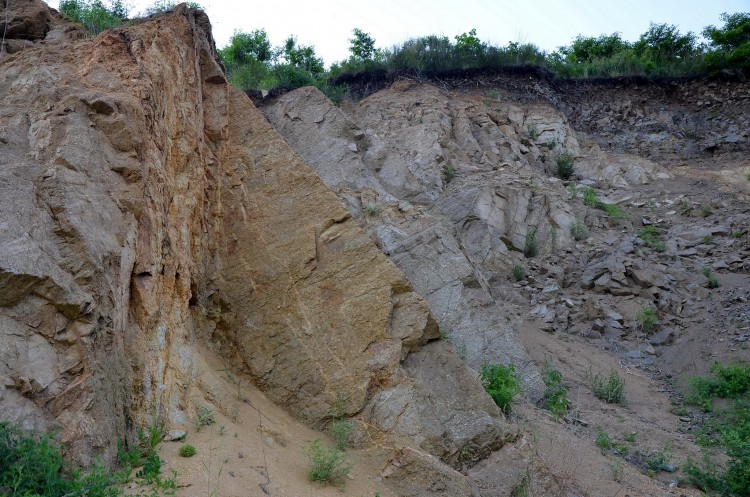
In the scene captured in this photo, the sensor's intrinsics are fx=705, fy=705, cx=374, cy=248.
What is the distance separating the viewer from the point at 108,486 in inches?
172

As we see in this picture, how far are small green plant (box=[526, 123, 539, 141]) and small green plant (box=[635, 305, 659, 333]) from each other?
24.3ft

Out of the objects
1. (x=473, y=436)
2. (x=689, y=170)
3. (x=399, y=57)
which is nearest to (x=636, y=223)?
(x=689, y=170)

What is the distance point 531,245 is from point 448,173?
2.47 meters

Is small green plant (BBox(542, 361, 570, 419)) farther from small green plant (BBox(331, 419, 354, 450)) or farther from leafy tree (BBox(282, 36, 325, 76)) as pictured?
leafy tree (BBox(282, 36, 325, 76))

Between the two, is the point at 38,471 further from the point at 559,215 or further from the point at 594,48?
the point at 594,48

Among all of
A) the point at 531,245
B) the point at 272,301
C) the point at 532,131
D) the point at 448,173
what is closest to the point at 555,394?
the point at 272,301

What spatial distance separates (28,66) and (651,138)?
18.5m

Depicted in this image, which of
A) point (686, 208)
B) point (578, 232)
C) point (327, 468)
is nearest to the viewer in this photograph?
point (327, 468)

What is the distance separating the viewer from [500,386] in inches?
321

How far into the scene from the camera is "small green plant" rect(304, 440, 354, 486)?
566cm

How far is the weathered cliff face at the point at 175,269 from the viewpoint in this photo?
4.73m

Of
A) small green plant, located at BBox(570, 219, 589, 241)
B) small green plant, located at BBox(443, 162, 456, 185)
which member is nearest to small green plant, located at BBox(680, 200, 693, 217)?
small green plant, located at BBox(570, 219, 589, 241)

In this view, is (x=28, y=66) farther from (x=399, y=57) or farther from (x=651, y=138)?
(x=651, y=138)

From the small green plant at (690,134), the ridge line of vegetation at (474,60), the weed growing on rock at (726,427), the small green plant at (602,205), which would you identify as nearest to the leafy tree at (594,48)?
the ridge line of vegetation at (474,60)
